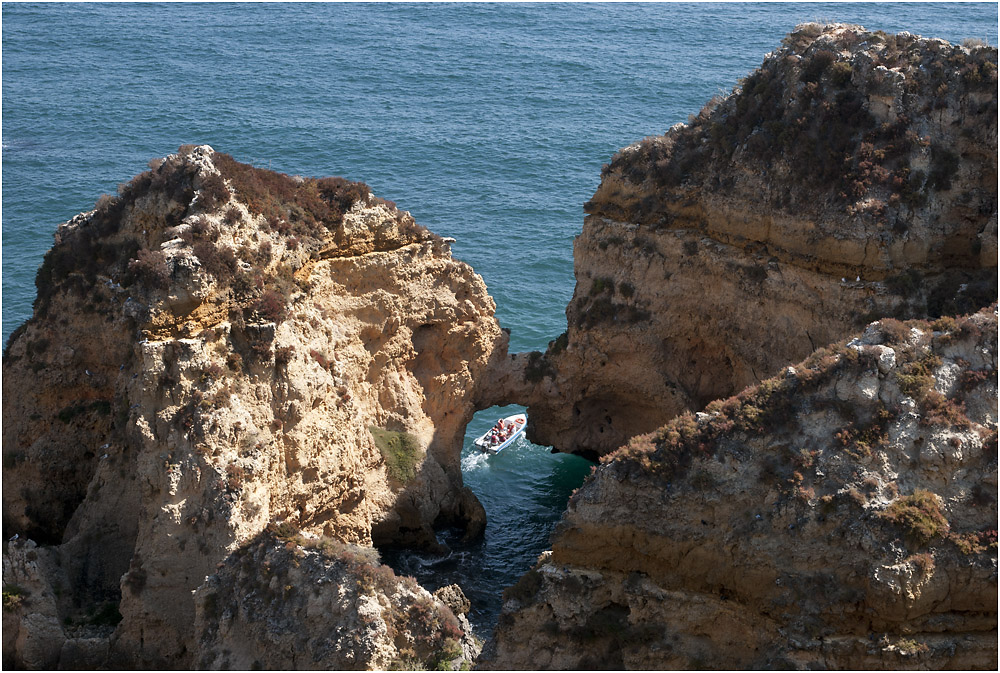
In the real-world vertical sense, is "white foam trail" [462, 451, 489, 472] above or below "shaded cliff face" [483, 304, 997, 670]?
below

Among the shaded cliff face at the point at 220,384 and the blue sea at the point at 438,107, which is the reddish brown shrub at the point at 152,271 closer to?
the shaded cliff face at the point at 220,384

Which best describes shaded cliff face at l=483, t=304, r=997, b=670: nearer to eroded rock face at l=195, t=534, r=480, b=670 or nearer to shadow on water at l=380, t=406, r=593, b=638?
eroded rock face at l=195, t=534, r=480, b=670

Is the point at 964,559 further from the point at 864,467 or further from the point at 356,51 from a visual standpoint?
the point at 356,51

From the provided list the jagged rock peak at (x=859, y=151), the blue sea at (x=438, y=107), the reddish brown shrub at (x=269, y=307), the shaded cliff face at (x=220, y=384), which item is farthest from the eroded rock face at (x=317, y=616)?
the jagged rock peak at (x=859, y=151)

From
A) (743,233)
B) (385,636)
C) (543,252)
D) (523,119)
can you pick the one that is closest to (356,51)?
(523,119)

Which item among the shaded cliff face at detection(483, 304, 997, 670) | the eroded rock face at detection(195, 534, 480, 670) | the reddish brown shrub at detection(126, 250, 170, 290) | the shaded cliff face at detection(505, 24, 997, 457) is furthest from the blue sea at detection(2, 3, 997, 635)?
the reddish brown shrub at detection(126, 250, 170, 290)

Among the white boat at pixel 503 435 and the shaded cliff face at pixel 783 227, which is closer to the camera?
the shaded cliff face at pixel 783 227
